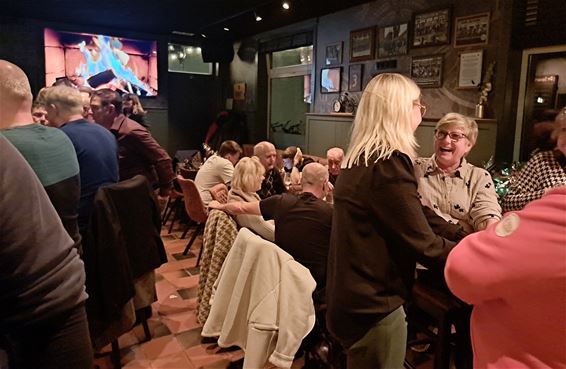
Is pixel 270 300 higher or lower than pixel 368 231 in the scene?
lower

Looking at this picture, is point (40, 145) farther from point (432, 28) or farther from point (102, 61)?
point (102, 61)

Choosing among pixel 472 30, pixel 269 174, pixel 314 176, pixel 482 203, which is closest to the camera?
pixel 482 203

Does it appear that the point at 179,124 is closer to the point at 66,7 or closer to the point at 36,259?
the point at 66,7

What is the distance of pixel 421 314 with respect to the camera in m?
2.29

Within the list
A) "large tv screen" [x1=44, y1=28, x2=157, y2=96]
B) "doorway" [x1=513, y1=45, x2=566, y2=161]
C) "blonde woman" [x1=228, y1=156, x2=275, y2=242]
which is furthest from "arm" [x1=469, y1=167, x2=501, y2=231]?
"large tv screen" [x1=44, y1=28, x2=157, y2=96]

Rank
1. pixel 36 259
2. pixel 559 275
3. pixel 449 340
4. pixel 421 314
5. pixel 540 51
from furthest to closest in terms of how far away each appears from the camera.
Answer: pixel 540 51 < pixel 421 314 < pixel 449 340 < pixel 36 259 < pixel 559 275

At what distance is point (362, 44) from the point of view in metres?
5.77

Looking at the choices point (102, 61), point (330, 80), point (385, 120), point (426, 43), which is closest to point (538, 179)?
point (385, 120)

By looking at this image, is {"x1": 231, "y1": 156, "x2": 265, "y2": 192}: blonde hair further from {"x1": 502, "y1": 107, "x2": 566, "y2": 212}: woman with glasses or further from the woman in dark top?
{"x1": 502, "y1": 107, "x2": 566, "y2": 212}: woman with glasses

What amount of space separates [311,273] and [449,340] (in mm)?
710

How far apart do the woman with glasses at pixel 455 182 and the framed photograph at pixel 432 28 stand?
2883mm

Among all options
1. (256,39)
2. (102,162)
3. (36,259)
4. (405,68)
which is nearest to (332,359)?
(36,259)

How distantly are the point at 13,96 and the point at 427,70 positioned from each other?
443 centimetres

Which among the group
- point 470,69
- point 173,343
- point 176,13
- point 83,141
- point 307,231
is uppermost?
point 176,13
